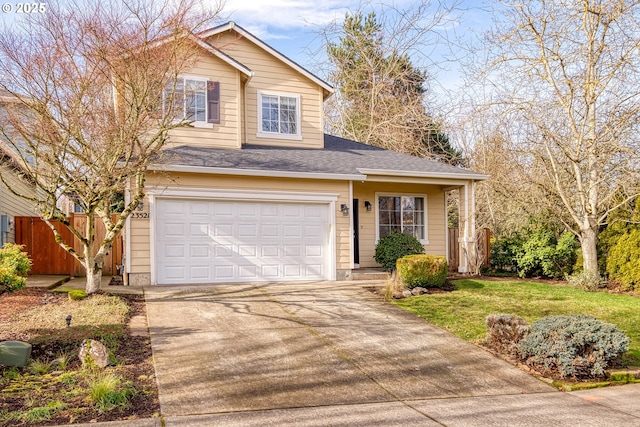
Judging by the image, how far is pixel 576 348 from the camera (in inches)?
257

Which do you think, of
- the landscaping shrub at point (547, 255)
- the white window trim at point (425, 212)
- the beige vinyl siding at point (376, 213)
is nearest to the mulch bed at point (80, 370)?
the beige vinyl siding at point (376, 213)

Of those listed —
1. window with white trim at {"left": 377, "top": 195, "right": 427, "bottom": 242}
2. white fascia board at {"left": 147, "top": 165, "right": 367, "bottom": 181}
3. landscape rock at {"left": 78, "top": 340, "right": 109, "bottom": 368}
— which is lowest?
landscape rock at {"left": 78, "top": 340, "right": 109, "bottom": 368}

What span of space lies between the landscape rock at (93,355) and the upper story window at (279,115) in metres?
9.15

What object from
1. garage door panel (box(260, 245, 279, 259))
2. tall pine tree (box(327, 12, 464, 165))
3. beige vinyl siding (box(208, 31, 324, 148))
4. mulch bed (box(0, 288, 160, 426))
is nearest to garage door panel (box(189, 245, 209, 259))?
garage door panel (box(260, 245, 279, 259))

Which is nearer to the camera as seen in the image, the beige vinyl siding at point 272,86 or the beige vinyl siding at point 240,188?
the beige vinyl siding at point 240,188

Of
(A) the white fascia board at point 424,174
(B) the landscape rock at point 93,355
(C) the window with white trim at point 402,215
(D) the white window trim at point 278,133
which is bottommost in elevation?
(B) the landscape rock at point 93,355

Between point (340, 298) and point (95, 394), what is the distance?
596 cm

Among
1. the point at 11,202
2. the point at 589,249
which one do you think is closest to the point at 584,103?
the point at 589,249

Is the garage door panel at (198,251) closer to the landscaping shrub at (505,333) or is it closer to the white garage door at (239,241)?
the white garage door at (239,241)

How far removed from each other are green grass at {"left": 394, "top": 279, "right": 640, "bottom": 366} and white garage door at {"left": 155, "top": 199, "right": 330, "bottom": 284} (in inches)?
128

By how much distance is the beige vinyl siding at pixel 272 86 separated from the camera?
14172 millimetres

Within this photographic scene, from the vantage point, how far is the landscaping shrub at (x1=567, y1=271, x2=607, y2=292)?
1271cm

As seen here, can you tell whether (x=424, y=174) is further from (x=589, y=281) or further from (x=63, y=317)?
(x=63, y=317)
